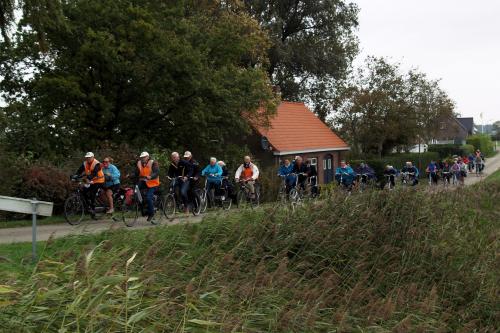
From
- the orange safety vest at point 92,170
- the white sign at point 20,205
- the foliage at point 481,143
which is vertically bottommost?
the white sign at point 20,205

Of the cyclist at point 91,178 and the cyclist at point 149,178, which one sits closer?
the cyclist at point 149,178

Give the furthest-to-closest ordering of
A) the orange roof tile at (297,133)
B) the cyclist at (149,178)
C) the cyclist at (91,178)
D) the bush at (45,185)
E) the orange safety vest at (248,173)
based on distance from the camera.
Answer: the orange roof tile at (297,133) → the orange safety vest at (248,173) → the bush at (45,185) → the cyclist at (91,178) → the cyclist at (149,178)

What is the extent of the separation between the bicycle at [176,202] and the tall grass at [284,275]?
4.54m

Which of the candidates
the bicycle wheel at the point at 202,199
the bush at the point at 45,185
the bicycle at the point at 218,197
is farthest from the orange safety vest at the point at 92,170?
the bicycle at the point at 218,197

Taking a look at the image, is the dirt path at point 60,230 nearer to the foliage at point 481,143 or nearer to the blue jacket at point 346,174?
the blue jacket at point 346,174

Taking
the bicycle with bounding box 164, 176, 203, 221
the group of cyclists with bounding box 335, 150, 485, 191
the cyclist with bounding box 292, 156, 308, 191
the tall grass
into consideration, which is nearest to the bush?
the bicycle with bounding box 164, 176, 203, 221

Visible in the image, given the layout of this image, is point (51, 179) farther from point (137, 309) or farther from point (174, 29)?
point (137, 309)

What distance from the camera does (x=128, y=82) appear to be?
2289 centimetres

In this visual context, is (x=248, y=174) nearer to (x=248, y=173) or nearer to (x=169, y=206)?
(x=248, y=173)

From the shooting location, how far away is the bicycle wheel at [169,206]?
13922 mm

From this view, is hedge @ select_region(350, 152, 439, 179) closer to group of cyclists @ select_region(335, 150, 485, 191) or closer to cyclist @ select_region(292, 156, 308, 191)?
group of cyclists @ select_region(335, 150, 485, 191)

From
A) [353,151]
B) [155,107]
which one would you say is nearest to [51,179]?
[155,107]

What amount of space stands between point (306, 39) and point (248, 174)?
25430 mm

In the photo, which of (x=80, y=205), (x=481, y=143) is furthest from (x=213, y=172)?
(x=481, y=143)
